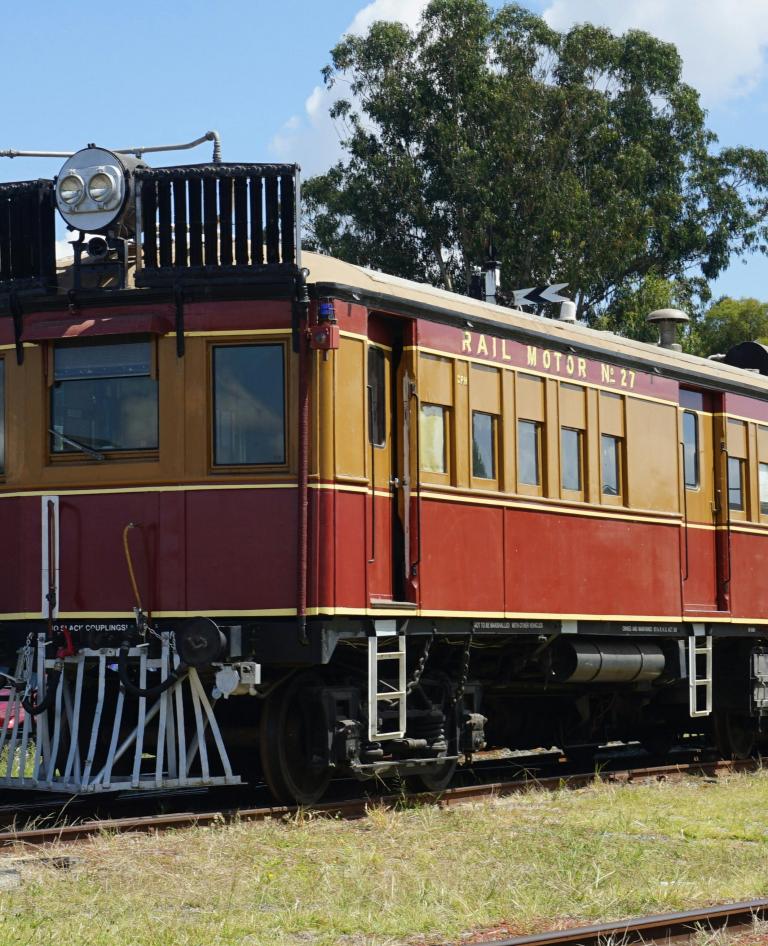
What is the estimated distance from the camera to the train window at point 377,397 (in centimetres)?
1159

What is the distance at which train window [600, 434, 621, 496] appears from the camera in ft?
46.2

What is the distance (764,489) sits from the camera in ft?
55.0

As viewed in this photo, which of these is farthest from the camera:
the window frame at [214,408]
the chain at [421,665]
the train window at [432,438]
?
the train window at [432,438]

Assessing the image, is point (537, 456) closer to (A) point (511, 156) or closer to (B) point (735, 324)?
(A) point (511, 156)

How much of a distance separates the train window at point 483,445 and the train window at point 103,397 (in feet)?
8.61

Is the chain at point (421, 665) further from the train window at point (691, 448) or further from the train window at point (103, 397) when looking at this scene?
the train window at point (691, 448)

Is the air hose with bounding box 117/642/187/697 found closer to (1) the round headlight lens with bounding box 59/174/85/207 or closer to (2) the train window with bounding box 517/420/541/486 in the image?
(1) the round headlight lens with bounding box 59/174/85/207

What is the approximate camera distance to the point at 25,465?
11.4 m

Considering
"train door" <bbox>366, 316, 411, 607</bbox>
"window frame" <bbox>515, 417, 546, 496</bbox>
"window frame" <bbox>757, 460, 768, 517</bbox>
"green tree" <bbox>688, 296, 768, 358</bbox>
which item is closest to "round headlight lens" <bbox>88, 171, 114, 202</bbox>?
"train door" <bbox>366, 316, 411, 607</bbox>

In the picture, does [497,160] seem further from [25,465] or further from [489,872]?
[489,872]

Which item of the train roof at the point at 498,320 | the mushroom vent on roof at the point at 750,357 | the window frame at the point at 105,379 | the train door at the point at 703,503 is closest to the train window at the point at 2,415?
the window frame at the point at 105,379

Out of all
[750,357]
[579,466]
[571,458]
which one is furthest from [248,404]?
[750,357]

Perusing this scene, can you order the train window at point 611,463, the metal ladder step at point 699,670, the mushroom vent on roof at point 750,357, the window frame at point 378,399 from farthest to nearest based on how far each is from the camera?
the mushroom vent on roof at point 750,357
the metal ladder step at point 699,670
the train window at point 611,463
the window frame at point 378,399

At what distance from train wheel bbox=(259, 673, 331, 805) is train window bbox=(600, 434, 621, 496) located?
3.92 m
